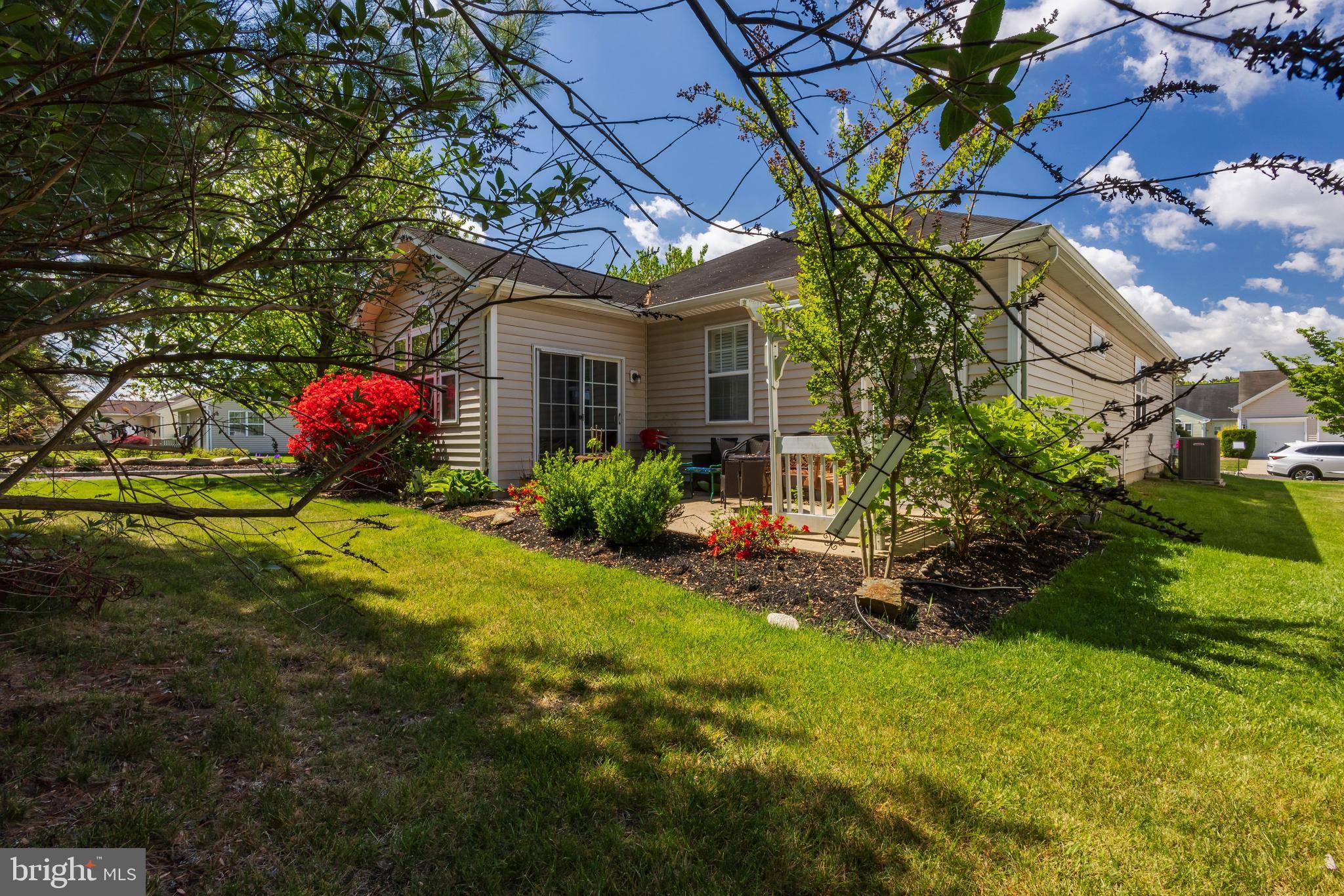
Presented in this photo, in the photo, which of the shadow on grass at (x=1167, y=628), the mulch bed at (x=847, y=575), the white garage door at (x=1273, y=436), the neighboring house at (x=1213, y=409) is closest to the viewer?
the shadow on grass at (x=1167, y=628)

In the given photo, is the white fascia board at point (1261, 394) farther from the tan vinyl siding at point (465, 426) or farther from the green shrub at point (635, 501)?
the tan vinyl siding at point (465, 426)

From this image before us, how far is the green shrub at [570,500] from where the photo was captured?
19.4 ft

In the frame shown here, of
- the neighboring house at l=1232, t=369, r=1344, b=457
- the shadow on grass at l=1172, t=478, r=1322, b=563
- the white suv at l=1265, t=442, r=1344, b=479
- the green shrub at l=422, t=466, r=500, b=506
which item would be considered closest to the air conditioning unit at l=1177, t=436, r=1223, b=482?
the shadow on grass at l=1172, t=478, r=1322, b=563

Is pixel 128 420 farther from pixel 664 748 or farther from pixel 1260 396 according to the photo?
pixel 1260 396

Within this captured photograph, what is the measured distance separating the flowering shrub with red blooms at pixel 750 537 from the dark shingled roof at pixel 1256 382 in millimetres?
46349

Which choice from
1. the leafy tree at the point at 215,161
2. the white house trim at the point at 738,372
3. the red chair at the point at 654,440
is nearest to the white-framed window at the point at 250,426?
the leafy tree at the point at 215,161

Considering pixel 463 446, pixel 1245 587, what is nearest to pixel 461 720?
pixel 1245 587

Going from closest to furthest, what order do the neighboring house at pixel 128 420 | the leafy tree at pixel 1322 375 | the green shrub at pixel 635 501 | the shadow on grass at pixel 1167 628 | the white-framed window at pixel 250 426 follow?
the neighboring house at pixel 128 420
the white-framed window at pixel 250 426
the shadow on grass at pixel 1167 628
the green shrub at pixel 635 501
the leafy tree at pixel 1322 375

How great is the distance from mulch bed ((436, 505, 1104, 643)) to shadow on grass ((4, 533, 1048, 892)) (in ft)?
4.27

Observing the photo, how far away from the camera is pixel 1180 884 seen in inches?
64.3

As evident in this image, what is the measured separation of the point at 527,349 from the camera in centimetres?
923

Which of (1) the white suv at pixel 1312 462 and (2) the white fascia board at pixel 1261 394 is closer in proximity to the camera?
(1) the white suv at pixel 1312 462

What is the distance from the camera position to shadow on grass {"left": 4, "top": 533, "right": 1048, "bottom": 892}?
1626mm

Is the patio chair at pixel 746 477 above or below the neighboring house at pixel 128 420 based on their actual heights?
below
